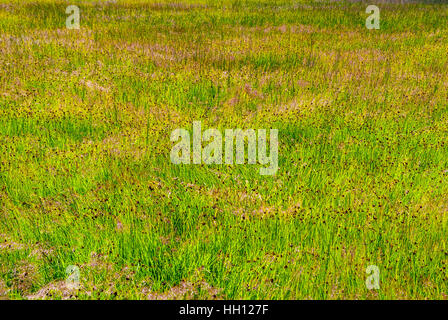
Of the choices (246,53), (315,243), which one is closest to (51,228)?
(315,243)

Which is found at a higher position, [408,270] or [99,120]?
[99,120]

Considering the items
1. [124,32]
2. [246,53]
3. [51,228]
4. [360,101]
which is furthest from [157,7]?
[51,228]

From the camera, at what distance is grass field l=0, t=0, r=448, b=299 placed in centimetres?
274

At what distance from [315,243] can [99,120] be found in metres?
3.50

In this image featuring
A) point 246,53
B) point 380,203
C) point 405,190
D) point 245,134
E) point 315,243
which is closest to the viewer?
point 315,243

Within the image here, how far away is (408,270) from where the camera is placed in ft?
9.22

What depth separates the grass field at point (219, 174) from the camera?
9.00 feet

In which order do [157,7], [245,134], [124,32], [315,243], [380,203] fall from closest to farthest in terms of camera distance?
1. [315,243]
2. [380,203]
3. [245,134]
4. [124,32]
5. [157,7]

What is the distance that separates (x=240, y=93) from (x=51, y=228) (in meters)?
3.93

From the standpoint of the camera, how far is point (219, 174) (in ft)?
13.1
